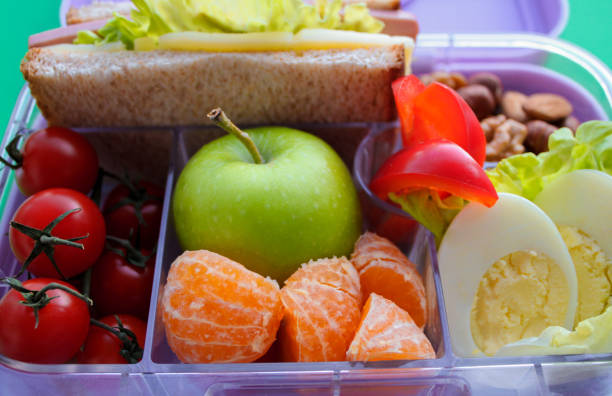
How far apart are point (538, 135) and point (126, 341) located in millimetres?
1051

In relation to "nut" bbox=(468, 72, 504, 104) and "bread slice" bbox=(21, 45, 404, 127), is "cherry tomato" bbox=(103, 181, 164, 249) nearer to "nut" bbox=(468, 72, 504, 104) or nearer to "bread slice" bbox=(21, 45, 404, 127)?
"bread slice" bbox=(21, 45, 404, 127)

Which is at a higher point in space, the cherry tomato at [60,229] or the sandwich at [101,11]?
the sandwich at [101,11]

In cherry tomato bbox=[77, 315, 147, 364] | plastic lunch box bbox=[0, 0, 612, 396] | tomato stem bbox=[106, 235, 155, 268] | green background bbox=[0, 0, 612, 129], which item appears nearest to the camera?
plastic lunch box bbox=[0, 0, 612, 396]

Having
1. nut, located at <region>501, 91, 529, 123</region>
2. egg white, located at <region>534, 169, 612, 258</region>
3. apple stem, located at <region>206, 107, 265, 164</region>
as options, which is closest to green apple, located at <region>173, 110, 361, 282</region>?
apple stem, located at <region>206, 107, 265, 164</region>

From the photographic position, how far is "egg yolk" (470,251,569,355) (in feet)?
3.18

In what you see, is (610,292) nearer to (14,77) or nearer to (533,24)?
(533,24)

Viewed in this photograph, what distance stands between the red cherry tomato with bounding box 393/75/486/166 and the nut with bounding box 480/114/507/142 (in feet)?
1.19

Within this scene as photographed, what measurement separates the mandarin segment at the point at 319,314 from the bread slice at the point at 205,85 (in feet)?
1.36

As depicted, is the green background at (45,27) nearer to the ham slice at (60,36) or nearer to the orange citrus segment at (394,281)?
the ham slice at (60,36)

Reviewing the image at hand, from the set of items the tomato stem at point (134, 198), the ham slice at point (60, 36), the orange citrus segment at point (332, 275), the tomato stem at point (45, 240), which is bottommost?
the orange citrus segment at point (332, 275)

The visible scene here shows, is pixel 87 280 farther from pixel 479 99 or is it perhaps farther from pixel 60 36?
pixel 479 99

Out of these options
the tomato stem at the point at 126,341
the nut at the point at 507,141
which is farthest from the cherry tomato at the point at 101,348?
the nut at the point at 507,141

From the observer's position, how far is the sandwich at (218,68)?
1144 mm

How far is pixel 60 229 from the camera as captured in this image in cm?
94
